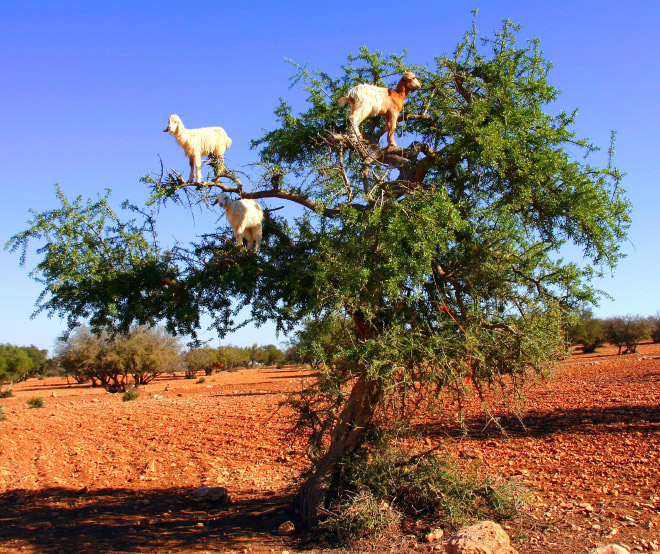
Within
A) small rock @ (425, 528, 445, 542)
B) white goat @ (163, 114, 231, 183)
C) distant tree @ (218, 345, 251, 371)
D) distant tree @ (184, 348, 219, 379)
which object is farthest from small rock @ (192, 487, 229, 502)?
distant tree @ (218, 345, 251, 371)

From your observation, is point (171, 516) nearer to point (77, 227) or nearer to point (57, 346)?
point (77, 227)

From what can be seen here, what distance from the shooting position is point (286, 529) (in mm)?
7465

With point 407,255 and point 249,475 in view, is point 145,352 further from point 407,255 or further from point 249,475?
point 407,255

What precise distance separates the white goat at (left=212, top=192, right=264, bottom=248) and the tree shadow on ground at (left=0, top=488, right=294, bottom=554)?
12.3ft

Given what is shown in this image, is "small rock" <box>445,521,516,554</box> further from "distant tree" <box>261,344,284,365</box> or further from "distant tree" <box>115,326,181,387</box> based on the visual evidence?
"distant tree" <box>261,344,284,365</box>

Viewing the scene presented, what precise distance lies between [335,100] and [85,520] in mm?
7211

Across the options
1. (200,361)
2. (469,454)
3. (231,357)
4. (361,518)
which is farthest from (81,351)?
(361,518)

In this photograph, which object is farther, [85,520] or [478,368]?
[85,520]

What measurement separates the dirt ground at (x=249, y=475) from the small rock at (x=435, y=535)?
13 cm

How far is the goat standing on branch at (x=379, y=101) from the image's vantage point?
6.94 meters

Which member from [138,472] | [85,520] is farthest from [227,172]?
[138,472]

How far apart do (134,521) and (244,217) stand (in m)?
4.94

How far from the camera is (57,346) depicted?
38.1 meters

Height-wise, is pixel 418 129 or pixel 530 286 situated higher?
pixel 418 129
